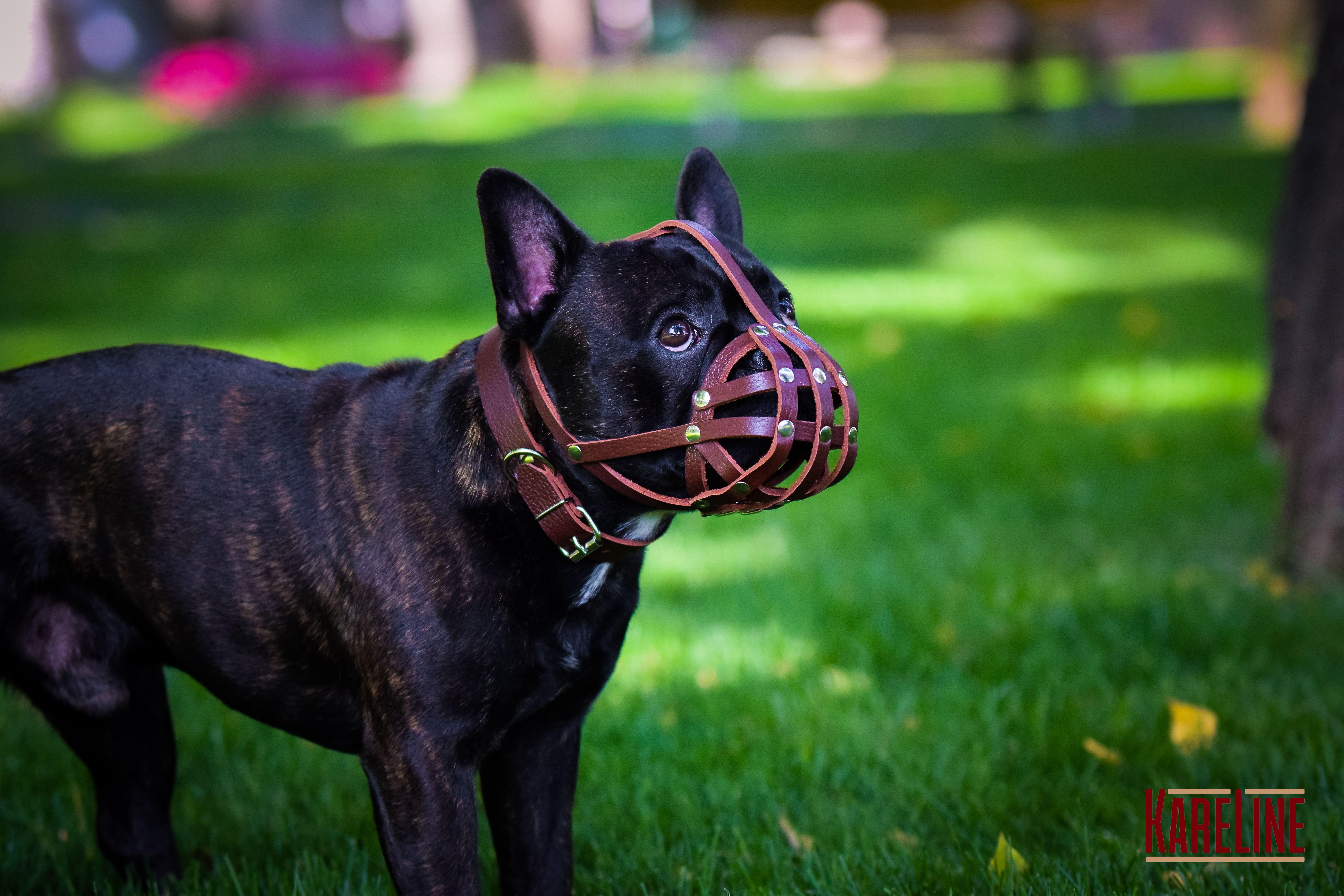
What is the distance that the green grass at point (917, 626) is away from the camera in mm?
2912

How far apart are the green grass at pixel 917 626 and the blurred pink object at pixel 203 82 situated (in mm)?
18627

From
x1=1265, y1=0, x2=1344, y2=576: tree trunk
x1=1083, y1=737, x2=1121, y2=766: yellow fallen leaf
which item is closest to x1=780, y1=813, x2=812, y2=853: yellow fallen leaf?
x1=1083, y1=737, x2=1121, y2=766: yellow fallen leaf

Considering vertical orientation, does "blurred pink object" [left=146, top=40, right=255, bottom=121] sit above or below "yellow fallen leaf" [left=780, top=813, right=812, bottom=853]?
above

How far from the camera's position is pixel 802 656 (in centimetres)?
397

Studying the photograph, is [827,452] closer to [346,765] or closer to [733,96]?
[346,765]

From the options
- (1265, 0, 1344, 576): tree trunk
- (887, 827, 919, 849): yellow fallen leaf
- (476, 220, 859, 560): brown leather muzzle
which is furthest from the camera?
(1265, 0, 1344, 576): tree trunk

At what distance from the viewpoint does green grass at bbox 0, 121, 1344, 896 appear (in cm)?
291

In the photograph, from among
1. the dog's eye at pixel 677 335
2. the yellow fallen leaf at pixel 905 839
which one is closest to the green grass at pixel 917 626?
the yellow fallen leaf at pixel 905 839

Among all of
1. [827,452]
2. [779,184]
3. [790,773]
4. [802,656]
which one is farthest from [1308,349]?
[779,184]

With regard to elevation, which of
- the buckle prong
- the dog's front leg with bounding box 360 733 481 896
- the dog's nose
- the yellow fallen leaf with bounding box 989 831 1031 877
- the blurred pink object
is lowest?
the yellow fallen leaf with bounding box 989 831 1031 877

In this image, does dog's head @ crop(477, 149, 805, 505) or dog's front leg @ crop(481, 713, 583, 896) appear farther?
dog's front leg @ crop(481, 713, 583, 896)

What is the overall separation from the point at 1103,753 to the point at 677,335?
1811 millimetres

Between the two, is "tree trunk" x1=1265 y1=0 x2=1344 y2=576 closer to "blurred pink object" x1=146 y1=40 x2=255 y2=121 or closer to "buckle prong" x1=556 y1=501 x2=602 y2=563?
"buckle prong" x1=556 y1=501 x2=602 y2=563

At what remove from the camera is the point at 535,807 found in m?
2.58
